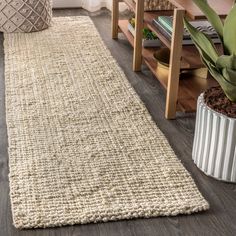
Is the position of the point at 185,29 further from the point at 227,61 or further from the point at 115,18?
the point at 115,18

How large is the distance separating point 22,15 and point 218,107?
1696 millimetres

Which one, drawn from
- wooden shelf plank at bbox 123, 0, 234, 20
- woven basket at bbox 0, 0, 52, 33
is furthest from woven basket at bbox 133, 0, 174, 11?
woven basket at bbox 0, 0, 52, 33

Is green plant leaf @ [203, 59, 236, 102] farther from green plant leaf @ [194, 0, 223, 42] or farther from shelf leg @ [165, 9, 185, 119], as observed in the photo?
shelf leg @ [165, 9, 185, 119]

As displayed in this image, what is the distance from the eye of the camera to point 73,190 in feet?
5.08

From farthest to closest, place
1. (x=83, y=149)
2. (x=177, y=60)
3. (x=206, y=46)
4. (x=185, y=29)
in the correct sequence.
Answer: (x=185, y=29), (x=177, y=60), (x=83, y=149), (x=206, y=46)

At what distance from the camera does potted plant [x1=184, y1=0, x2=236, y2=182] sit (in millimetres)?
1506

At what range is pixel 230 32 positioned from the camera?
4.93 ft

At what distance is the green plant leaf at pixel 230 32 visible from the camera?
147cm

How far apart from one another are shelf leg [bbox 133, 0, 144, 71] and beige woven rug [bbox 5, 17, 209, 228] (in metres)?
0.10

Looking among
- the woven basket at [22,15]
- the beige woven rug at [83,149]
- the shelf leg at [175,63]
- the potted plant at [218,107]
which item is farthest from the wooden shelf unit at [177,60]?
the woven basket at [22,15]

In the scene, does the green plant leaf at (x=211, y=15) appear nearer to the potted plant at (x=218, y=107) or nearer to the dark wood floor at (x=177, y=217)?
the potted plant at (x=218, y=107)

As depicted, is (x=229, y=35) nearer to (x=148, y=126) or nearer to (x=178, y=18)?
(x=178, y=18)

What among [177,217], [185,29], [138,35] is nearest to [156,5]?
[138,35]

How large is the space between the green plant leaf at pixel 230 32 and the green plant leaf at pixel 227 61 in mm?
39
